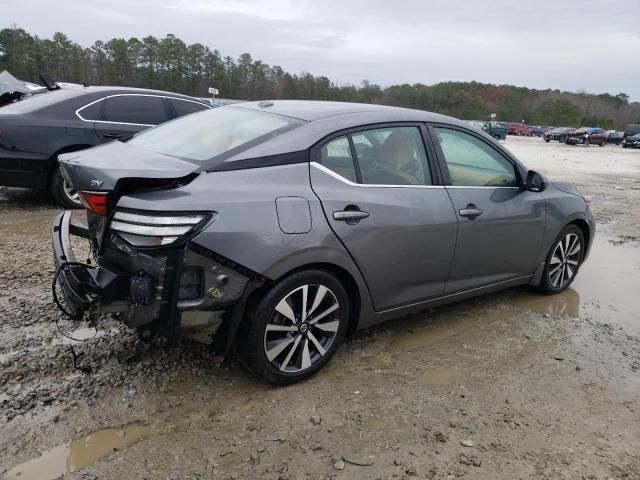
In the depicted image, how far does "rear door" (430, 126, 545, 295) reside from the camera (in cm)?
370

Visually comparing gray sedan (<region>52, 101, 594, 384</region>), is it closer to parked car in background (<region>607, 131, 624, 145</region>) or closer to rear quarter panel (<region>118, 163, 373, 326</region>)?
rear quarter panel (<region>118, 163, 373, 326</region>)

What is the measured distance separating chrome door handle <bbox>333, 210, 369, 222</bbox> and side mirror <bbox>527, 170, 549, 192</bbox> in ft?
6.02

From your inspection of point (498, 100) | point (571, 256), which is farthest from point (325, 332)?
point (498, 100)

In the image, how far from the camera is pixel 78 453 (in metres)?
2.43

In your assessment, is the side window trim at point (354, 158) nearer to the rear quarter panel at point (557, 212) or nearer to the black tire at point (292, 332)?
the black tire at point (292, 332)

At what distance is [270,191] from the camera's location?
277 cm

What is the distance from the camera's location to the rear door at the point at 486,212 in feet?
12.1

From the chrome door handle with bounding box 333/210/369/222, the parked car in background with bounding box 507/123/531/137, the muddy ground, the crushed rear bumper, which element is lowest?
the parked car in background with bounding box 507/123/531/137

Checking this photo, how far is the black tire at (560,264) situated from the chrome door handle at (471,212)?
1246mm

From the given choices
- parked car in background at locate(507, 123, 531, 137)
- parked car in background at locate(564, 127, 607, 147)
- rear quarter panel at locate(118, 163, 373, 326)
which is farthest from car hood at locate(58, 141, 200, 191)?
parked car in background at locate(507, 123, 531, 137)

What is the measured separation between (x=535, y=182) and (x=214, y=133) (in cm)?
262

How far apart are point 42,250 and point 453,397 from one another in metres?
4.22

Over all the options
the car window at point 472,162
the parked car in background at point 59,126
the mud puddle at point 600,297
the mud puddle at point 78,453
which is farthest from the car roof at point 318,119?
the parked car in background at point 59,126

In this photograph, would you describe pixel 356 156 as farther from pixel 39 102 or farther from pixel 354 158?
pixel 39 102
